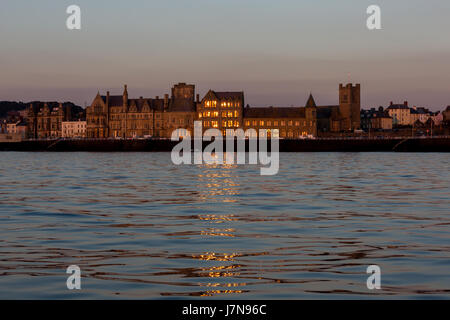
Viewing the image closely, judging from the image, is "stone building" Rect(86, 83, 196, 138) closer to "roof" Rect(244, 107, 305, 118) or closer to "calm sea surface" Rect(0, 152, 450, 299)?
"roof" Rect(244, 107, 305, 118)

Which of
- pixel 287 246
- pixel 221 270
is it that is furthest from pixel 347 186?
pixel 221 270

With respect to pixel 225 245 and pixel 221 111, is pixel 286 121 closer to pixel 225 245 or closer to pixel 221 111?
pixel 221 111

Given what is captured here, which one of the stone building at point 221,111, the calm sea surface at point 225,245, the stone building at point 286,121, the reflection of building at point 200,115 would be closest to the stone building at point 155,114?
the reflection of building at point 200,115

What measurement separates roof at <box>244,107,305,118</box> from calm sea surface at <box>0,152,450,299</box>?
15298cm

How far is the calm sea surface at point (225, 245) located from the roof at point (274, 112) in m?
153

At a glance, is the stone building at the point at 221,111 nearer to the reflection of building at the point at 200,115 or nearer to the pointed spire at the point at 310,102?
the reflection of building at the point at 200,115

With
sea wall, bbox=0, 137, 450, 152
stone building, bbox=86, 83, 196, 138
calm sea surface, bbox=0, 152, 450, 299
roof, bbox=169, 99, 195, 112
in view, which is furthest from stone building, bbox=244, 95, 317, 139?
calm sea surface, bbox=0, 152, 450, 299

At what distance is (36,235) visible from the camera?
2145 cm

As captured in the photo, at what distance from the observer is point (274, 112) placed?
19088 centimetres

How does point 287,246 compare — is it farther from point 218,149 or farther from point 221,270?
point 218,149

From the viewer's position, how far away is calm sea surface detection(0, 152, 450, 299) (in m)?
14.0

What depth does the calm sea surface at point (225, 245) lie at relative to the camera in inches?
552

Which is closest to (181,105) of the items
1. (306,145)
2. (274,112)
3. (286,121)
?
(274,112)
